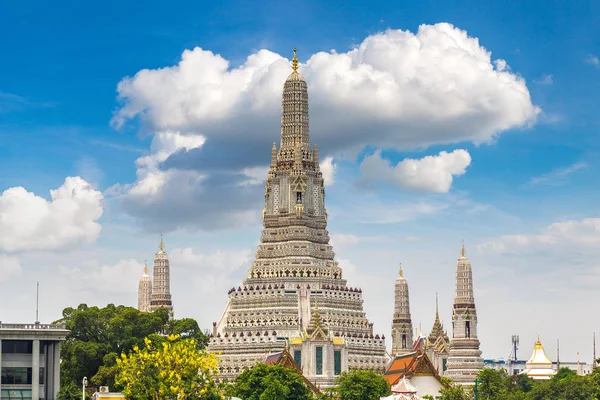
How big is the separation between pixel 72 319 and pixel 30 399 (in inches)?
1298

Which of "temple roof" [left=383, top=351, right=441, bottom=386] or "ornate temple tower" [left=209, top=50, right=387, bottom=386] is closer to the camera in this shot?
"temple roof" [left=383, top=351, right=441, bottom=386]

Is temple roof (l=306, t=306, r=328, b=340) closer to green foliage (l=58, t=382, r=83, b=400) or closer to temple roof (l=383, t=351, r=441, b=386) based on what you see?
temple roof (l=383, t=351, r=441, b=386)

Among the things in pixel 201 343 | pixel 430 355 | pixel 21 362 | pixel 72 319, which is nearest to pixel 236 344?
pixel 201 343

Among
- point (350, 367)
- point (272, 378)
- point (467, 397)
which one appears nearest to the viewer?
point (272, 378)

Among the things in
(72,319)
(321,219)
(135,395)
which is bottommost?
(135,395)

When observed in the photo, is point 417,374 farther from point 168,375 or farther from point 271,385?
point 168,375

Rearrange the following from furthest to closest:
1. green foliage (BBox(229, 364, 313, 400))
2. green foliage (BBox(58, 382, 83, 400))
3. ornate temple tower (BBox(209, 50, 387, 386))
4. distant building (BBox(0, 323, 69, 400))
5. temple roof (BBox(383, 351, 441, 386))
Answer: ornate temple tower (BBox(209, 50, 387, 386)) → temple roof (BBox(383, 351, 441, 386)) → green foliage (BBox(229, 364, 313, 400)) → green foliage (BBox(58, 382, 83, 400)) → distant building (BBox(0, 323, 69, 400))

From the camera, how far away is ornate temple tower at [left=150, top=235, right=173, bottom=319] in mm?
192625

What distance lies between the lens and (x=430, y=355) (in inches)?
7638

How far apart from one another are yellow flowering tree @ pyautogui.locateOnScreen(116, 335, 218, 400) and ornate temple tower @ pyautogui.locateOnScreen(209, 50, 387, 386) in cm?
4688

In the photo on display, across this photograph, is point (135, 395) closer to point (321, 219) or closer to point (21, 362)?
point (21, 362)

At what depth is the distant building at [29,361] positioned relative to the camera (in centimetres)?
12638

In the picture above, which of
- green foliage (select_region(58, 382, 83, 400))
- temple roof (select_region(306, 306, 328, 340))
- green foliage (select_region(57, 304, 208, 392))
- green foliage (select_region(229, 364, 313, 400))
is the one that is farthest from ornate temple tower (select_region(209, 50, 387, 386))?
green foliage (select_region(58, 382, 83, 400))

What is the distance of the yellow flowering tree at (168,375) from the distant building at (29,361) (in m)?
11.7
